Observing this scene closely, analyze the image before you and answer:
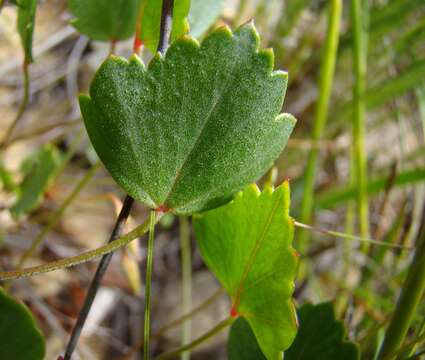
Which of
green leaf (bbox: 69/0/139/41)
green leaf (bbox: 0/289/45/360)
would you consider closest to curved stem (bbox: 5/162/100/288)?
green leaf (bbox: 69/0/139/41)

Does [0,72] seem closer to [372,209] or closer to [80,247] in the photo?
[80,247]

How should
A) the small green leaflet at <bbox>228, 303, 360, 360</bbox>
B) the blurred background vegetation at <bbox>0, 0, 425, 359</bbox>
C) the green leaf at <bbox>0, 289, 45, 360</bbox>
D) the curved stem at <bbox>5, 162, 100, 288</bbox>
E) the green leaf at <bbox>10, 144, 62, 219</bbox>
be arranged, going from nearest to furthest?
the green leaf at <bbox>0, 289, 45, 360</bbox>
the small green leaflet at <bbox>228, 303, 360, 360</bbox>
the curved stem at <bbox>5, 162, 100, 288</bbox>
the green leaf at <bbox>10, 144, 62, 219</bbox>
the blurred background vegetation at <bbox>0, 0, 425, 359</bbox>

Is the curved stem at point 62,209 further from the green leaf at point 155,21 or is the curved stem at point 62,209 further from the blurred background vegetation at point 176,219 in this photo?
the blurred background vegetation at point 176,219

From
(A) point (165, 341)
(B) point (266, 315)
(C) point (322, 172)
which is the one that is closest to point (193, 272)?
(A) point (165, 341)

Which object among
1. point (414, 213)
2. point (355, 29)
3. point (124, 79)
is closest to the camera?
point (124, 79)

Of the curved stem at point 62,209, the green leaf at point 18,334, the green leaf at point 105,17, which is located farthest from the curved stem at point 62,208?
the green leaf at point 18,334

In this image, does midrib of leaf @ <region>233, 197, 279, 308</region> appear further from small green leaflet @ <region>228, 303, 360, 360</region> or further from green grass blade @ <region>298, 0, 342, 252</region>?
green grass blade @ <region>298, 0, 342, 252</region>
